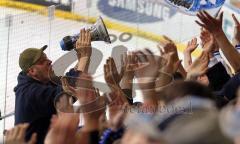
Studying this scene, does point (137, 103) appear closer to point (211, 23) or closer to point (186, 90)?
point (211, 23)

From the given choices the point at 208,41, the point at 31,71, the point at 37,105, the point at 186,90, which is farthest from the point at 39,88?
the point at 186,90

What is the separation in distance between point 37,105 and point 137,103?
0.57m

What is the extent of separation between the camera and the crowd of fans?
142cm

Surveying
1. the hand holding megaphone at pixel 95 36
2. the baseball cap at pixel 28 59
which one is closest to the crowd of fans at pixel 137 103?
the baseball cap at pixel 28 59

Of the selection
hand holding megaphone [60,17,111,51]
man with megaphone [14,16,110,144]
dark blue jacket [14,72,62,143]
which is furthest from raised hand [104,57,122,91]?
hand holding megaphone [60,17,111,51]

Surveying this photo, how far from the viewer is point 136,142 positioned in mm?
1513

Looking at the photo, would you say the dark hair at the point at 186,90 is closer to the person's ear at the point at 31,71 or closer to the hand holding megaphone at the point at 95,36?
the person's ear at the point at 31,71

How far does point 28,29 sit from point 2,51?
1.23 ft

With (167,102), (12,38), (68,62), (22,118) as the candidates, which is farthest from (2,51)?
(167,102)

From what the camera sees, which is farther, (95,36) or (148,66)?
(95,36)

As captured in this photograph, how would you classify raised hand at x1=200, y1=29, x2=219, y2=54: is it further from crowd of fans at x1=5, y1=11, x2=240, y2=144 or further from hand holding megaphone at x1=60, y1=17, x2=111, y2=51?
hand holding megaphone at x1=60, y1=17, x2=111, y2=51

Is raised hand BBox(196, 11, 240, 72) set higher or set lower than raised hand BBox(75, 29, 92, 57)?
higher

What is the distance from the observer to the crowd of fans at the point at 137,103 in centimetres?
142

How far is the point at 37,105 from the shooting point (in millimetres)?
2891
